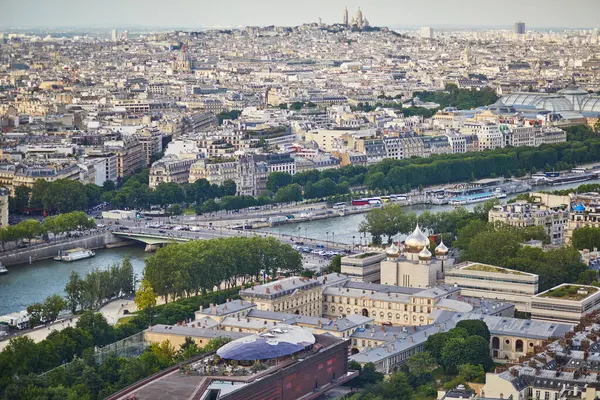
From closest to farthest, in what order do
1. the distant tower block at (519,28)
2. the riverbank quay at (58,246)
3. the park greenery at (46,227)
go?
1. the riverbank quay at (58,246)
2. the park greenery at (46,227)
3. the distant tower block at (519,28)

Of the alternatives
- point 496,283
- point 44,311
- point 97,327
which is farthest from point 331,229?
→ point 97,327

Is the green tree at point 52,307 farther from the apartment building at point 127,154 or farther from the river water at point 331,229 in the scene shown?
the apartment building at point 127,154

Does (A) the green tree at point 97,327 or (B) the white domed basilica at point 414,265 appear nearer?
(A) the green tree at point 97,327

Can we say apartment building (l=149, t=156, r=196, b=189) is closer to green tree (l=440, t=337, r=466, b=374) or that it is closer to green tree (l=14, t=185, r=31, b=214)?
green tree (l=14, t=185, r=31, b=214)

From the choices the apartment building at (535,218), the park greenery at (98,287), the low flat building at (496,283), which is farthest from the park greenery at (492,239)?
the park greenery at (98,287)

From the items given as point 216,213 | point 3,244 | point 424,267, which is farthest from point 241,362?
point 216,213

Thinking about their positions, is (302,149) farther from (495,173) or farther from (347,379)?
(347,379)

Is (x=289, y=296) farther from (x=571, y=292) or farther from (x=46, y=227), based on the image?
(x=46, y=227)
